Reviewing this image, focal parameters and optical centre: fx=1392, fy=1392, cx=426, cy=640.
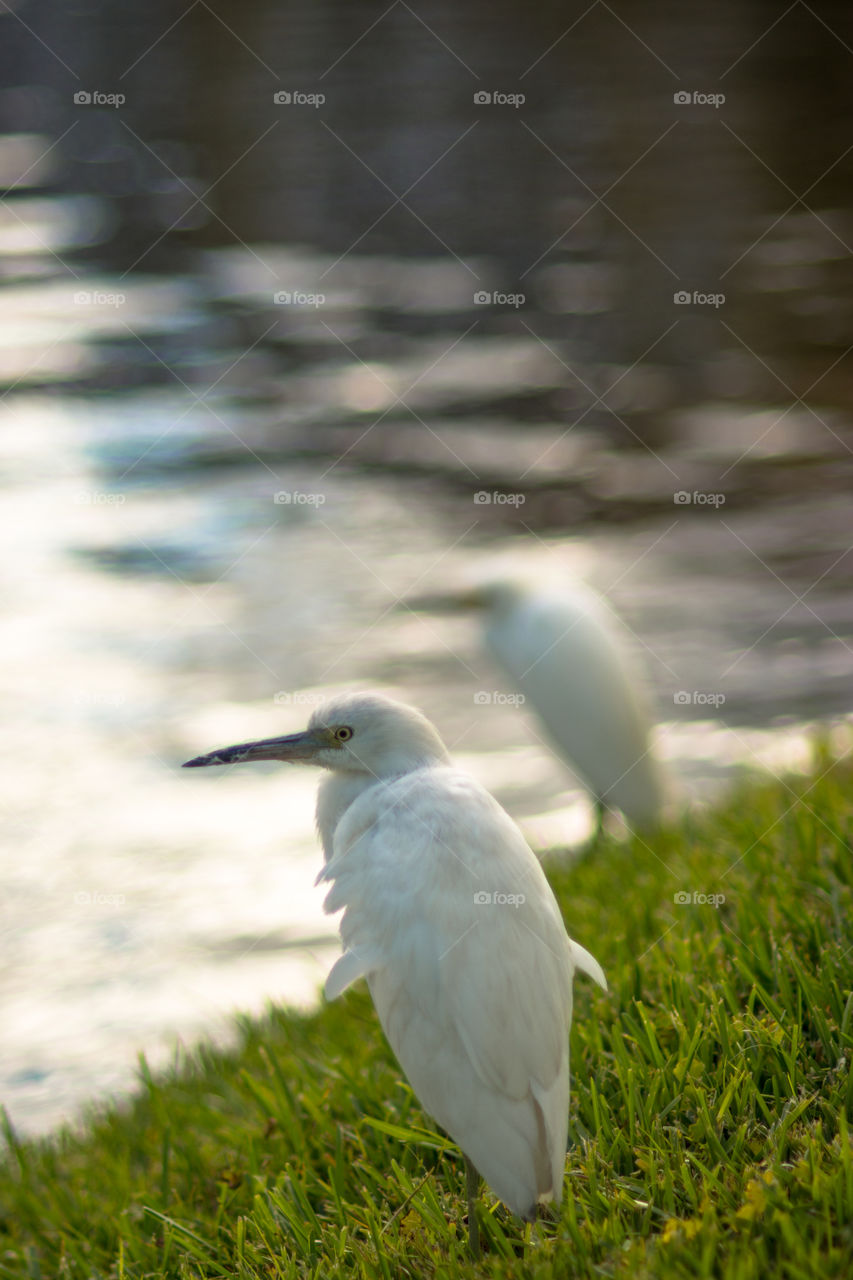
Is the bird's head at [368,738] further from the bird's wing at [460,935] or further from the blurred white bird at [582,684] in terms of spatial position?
the blurred white bird at [582,684]

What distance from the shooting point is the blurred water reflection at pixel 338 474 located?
21.3ft

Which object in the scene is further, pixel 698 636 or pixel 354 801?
pixel 698 636

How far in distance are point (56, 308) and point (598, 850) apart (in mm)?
10081

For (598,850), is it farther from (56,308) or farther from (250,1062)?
(56,308)

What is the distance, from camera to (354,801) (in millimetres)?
3162

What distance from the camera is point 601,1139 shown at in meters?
3.04

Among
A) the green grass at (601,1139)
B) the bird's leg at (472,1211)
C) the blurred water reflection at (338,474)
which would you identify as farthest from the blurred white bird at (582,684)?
the bird's leg at (472,1211)

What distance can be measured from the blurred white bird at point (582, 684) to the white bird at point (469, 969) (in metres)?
3.31

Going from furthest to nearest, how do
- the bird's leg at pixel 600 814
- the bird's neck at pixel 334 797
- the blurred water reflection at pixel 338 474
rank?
the blurred water reflection at pixel 338 474 < the bird's leg at pixel 600 814 < the bird's neck at pixel 334 797

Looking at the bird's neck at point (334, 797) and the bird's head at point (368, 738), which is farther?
the bird's neck at point (334, 797)

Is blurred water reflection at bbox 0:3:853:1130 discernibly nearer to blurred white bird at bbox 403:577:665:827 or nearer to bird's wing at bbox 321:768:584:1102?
blurred white bird at bbox 403:577:665:827

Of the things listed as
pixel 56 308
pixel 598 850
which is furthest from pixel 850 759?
pixel 56 308

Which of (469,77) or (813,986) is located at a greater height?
(469,77)

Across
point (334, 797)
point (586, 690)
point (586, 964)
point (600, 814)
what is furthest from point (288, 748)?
point (586, 690)
